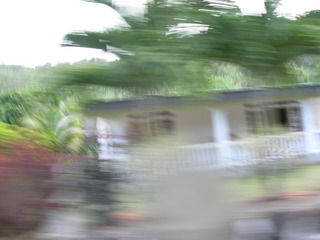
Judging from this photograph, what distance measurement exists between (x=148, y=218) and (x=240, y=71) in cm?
144

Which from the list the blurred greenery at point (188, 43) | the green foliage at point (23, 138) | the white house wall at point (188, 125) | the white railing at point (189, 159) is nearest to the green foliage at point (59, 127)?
the green foliage at point (23, 138)

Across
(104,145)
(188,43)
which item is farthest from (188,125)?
(188,43)

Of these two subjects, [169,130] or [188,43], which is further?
[169,130]

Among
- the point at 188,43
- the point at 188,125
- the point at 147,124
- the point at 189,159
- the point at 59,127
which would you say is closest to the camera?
the point at 188,43

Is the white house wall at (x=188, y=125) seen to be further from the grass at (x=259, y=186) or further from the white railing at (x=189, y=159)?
the grass at (x=259, y=186)

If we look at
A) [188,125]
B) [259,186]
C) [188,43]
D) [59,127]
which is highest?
[59,127]

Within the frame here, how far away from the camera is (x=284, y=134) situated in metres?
4.45

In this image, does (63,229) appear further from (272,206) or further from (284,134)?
(284,134)

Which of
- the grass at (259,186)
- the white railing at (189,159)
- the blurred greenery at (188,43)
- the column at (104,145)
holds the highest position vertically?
the blurred greenery at (188,43)

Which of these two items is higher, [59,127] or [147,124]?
[59,127]

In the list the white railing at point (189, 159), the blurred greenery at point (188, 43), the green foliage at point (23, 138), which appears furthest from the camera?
the green foliage at point (23, 138)

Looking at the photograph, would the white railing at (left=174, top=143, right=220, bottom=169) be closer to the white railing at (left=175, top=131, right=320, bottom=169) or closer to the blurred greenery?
the white railing at (left=175, top=131, right=320, bottom=169)

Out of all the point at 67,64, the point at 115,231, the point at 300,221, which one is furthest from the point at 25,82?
the point at 300,221

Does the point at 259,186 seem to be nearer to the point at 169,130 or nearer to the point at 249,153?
the point at 249,153
